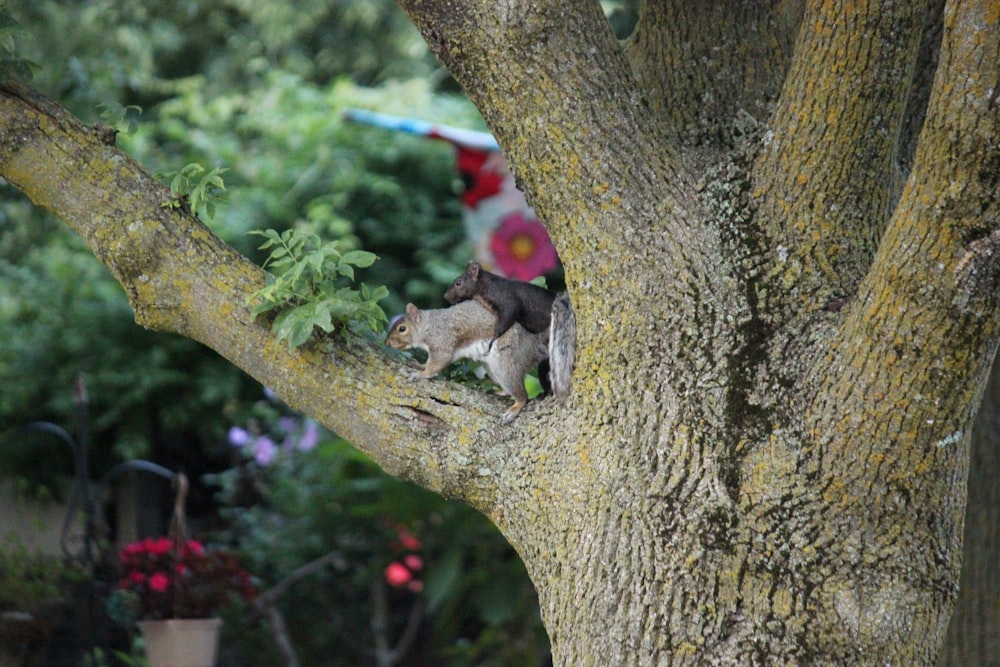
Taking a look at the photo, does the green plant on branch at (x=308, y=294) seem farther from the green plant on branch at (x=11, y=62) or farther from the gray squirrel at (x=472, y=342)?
the green plant on branch at (x=11, y=62)

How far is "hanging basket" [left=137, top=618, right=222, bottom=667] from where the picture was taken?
488 cm

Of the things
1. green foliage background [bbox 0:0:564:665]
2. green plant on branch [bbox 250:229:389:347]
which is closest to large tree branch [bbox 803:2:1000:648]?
green plant on branch [bbox 250:229:389:347]

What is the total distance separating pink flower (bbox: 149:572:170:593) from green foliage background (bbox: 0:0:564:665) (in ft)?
5.64

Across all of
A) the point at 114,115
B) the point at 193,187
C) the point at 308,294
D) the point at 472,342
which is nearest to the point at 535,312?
the point at 472,342

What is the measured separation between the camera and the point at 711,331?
2621 mm

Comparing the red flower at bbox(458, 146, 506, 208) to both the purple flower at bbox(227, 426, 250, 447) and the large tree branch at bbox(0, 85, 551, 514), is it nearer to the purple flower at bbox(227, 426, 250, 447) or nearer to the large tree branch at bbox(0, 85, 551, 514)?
the purple flower at bbox(227, 426, 250, 447)

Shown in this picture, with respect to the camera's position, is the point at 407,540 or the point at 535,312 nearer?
the point at 535,312

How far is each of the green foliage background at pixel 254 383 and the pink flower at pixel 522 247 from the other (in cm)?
36

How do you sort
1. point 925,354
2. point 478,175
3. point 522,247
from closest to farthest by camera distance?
1. point 925,354
2. point 522,247
3. point 478,175

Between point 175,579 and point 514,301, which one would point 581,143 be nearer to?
point 514,301

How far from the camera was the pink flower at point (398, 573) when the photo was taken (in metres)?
7.07

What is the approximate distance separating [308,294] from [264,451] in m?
4.32

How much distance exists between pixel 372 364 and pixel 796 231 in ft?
3.93

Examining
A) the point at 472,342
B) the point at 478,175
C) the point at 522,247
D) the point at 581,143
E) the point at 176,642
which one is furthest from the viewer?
the point at 478,175
